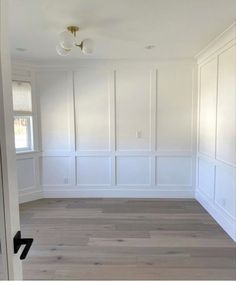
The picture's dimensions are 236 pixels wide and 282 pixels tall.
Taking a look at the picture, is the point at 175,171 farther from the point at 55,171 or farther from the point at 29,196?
the point at 29,196

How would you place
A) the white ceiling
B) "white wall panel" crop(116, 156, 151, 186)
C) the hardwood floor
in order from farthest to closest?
"white wall panel" crop(116, 156, 151, 186) → the hardwood floor → the white ceiling

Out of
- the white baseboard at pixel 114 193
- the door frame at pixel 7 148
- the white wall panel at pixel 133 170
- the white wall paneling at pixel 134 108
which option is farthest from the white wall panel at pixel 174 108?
the door frame at pixel 7 148

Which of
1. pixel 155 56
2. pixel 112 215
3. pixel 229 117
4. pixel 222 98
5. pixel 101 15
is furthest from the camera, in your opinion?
pixel 155 56

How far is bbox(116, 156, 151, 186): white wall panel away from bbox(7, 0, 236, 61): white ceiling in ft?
6.35

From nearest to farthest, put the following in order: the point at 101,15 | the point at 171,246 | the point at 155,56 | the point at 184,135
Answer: the point at 101,15 < the point at 171,246 < the point at 155,56 < the point at 184,135

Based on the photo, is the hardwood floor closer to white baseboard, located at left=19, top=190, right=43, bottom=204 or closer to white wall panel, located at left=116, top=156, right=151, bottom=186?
white baseboard, located at left=19, top=190, right=43, bottom=204

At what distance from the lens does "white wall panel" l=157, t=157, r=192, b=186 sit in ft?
14.1

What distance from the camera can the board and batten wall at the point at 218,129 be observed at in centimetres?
282

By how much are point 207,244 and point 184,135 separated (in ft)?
6.63

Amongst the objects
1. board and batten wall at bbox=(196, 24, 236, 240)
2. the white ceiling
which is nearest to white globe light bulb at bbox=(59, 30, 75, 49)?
the white ceiling

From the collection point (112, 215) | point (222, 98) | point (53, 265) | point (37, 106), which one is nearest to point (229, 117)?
point (222, 98)

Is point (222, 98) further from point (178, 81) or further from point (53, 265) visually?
point (53, 265)

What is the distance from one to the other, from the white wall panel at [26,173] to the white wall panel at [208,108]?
3.12 meters

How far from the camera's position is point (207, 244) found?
2.73 m
